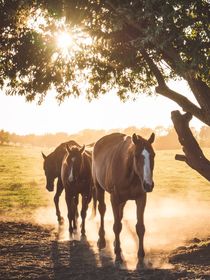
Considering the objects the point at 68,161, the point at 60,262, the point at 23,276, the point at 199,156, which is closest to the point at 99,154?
the point at 68,161

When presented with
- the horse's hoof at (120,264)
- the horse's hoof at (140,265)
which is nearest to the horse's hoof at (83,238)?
the horse's hoof at (120,264)

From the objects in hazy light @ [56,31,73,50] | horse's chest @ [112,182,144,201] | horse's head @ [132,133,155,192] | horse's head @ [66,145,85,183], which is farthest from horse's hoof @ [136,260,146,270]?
hazy light @ [56,31,73,50]

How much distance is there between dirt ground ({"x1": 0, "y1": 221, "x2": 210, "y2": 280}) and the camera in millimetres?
8906

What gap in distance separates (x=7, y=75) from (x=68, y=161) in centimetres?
332

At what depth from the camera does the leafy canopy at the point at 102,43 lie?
9.48m

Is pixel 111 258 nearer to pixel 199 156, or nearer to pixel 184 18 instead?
pixel 199 156

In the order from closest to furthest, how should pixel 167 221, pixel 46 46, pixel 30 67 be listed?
pixel 46 46, pixel 30 67, pixel 167 221

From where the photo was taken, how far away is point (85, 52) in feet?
44.1

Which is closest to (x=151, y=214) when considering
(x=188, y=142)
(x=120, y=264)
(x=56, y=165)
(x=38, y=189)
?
(x=56, y=165)

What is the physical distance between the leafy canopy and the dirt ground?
434 centimetres

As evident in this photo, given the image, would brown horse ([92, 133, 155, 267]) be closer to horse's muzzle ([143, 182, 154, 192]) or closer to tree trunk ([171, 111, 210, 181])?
horse's muzzle ([143, 182, 154, 192])

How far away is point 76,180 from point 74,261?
3764mm

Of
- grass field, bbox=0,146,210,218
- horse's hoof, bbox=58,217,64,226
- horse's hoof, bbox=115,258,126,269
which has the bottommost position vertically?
grass field, bbox=0,146,210,218

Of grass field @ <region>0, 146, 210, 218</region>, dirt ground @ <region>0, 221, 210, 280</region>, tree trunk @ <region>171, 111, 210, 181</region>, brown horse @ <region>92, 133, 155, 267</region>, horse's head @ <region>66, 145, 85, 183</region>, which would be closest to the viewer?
dirt ground @ <region>0, 221, 210, 280</region>
